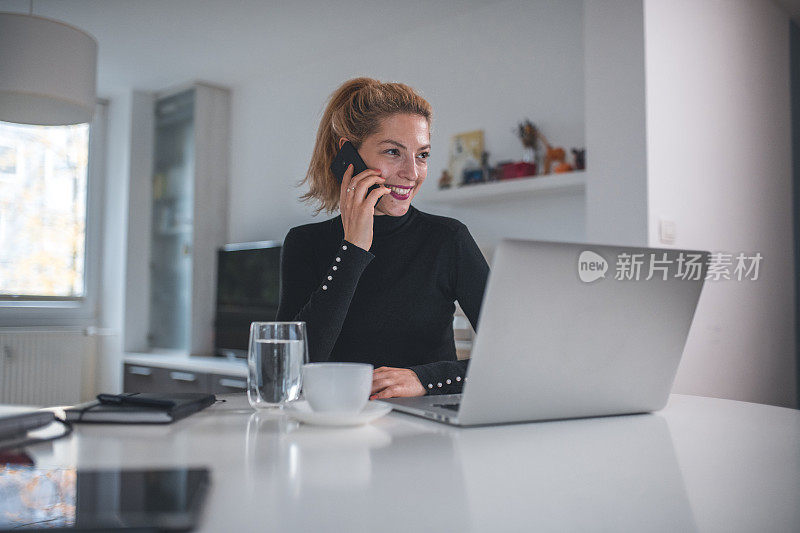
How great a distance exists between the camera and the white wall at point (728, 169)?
97.7 inches

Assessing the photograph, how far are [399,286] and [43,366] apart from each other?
3910mm

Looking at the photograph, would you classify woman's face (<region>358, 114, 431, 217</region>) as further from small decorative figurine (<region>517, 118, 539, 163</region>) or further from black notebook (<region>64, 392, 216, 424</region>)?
small decorative figurine (<region>517, 118, 539, 163</region>)

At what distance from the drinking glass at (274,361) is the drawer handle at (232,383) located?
9.11 feet

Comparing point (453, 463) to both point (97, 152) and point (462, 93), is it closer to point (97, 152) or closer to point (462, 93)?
point (462, 93)

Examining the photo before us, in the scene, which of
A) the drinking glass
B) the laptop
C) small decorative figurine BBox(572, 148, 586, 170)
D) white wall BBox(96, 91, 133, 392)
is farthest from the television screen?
the laptop

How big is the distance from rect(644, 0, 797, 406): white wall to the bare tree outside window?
4142 millimetres

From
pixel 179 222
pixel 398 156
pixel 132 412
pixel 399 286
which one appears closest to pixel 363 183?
pixel 398 156

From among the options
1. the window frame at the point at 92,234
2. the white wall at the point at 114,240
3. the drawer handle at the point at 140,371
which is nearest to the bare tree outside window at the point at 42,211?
the window frame at the point at 92,234

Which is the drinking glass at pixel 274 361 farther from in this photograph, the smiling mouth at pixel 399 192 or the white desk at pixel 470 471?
the smiling mouth at pixel 399 192

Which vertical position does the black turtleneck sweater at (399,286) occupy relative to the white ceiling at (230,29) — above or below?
below

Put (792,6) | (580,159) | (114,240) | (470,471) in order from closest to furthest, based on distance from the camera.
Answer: (470,471) → (580,159) → (792,6) → (114,240)

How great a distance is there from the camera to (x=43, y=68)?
225cm

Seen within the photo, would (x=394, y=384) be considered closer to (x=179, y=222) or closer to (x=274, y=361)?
(x=274, y=361)

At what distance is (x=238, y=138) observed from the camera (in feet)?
15.6
